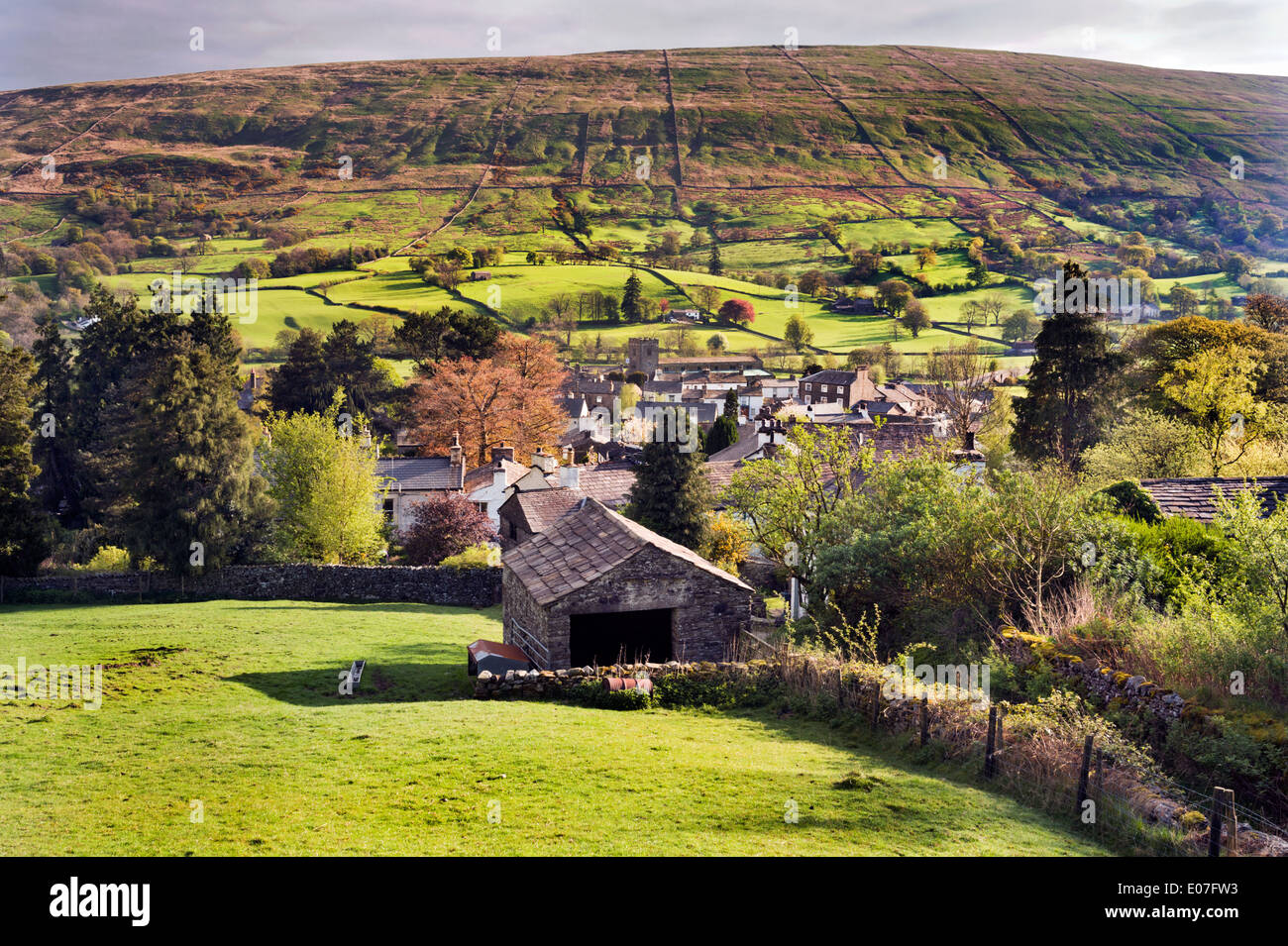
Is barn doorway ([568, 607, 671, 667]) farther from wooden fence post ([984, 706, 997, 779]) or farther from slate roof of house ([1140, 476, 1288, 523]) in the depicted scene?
slate roof of house ([1140, 476, 1288, 523])

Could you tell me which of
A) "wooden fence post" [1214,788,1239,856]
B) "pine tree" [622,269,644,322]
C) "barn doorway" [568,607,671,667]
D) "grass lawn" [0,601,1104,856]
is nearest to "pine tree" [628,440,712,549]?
"barn doorway" [568,607,671,667]

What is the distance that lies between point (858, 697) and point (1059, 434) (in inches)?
1606

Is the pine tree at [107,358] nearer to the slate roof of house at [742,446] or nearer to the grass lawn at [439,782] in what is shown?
the slate roof of house at [742,446]

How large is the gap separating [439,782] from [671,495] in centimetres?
2449

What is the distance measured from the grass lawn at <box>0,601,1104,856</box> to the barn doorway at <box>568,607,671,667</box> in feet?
11.0

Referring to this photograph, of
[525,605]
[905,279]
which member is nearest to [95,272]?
[905,279]

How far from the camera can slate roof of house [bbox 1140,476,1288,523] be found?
938 inches

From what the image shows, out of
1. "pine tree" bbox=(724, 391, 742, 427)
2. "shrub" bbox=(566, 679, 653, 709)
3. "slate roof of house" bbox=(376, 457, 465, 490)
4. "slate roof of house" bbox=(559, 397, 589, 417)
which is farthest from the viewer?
"slate roof of house" bbox=(559, 397, 589, 417)

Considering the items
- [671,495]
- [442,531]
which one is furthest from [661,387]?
[671,495]

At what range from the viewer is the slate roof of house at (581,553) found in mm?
21656

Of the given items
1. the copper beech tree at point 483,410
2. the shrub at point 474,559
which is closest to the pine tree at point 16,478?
the shrub at point 474,559

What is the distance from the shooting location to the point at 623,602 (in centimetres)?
2155

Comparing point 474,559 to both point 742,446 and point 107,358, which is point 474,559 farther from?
point 107,358
